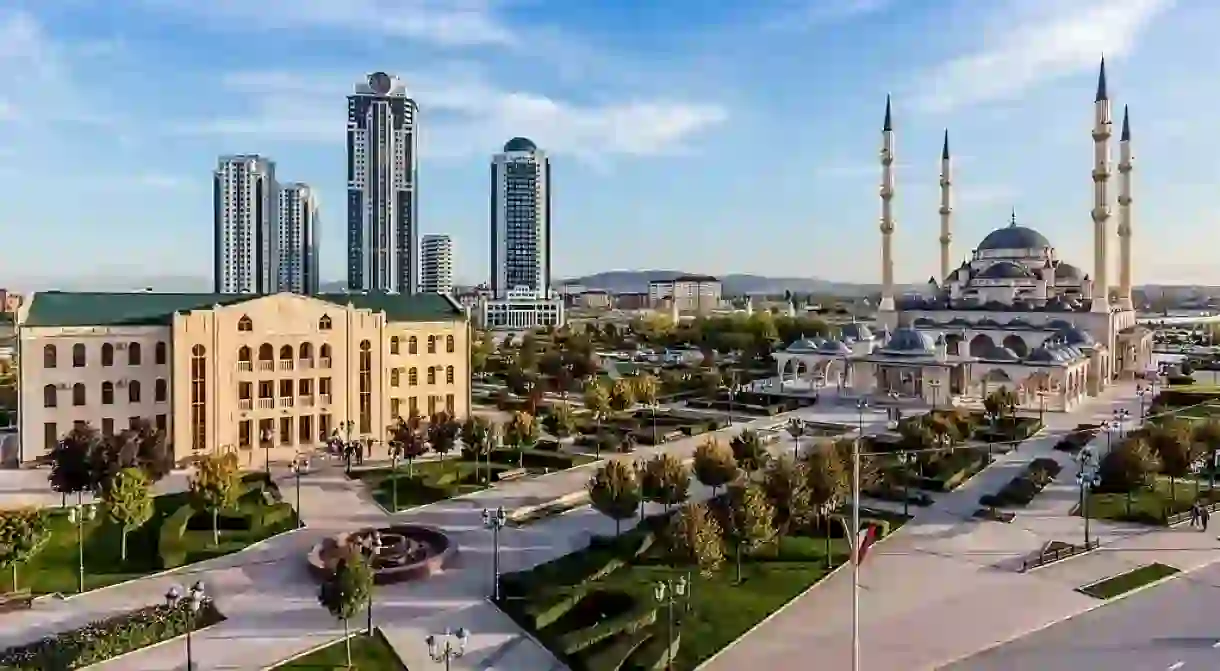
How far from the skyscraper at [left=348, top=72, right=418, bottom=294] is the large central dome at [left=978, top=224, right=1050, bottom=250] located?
256 ft

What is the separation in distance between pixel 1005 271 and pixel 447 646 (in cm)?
7036

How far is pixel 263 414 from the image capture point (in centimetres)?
3638

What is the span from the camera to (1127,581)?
2183 cm

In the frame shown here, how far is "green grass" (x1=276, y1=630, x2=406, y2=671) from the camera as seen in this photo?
656 inches

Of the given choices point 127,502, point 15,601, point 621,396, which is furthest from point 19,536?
point 621,396

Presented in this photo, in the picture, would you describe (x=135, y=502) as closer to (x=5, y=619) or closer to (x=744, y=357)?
(x=5, y=619)

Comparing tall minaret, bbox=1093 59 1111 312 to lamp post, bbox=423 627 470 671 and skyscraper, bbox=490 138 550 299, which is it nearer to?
lamp post, bbox=423 627 470 671

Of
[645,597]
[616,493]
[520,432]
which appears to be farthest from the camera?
[520,432]

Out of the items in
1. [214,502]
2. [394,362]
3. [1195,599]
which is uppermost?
[394,362]

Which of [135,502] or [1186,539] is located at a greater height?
[135,502]

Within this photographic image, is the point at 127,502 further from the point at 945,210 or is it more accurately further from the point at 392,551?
the point at 945,210

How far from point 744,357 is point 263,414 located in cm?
4495


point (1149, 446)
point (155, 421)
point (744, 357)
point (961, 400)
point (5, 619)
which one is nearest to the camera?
point (5, 619)

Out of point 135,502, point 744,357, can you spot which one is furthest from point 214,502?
point 744,357
